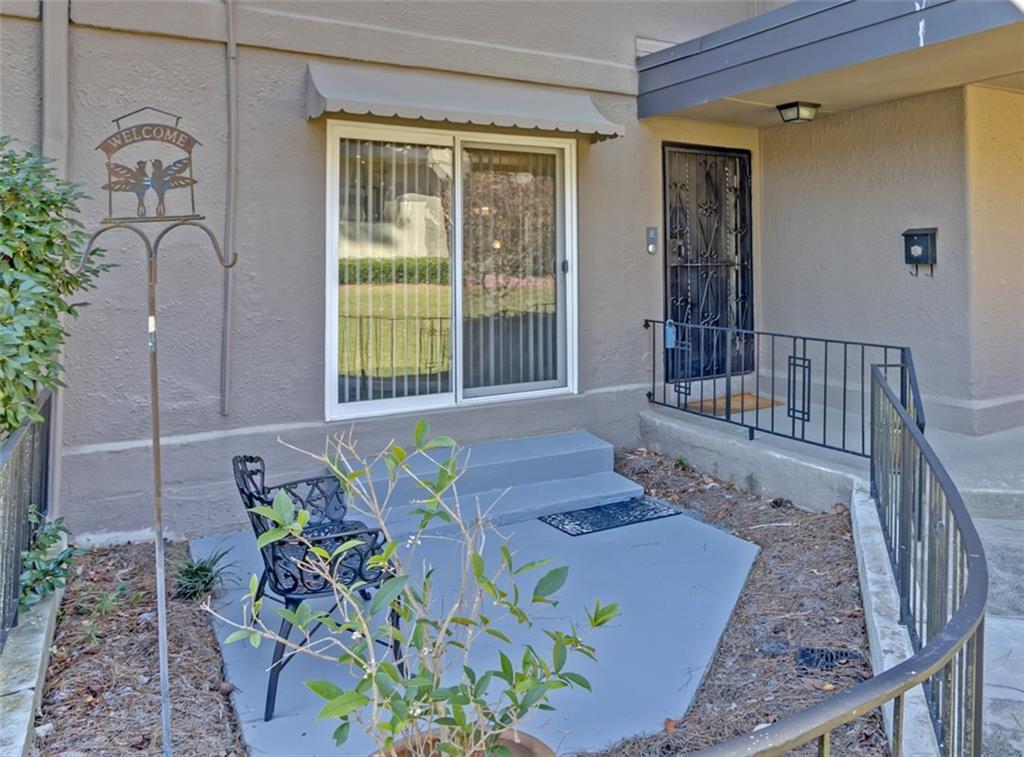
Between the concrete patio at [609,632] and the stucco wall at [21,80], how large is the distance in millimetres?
2456

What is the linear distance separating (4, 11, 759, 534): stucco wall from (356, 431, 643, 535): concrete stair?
0.41 meters

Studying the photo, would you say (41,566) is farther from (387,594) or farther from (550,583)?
(550,583)

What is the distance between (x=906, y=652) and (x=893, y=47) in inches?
132

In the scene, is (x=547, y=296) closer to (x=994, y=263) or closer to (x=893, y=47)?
(x=893, y=47)

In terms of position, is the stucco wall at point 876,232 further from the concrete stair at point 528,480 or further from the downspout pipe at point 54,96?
the downspout pipe at point 54,96

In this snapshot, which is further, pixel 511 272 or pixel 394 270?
pixel 511 272

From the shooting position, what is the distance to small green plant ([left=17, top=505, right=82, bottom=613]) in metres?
2.98

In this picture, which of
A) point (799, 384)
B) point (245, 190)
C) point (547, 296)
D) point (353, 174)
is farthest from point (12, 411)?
point (799, 384)

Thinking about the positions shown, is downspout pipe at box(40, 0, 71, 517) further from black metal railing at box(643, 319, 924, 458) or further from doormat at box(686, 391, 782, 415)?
doormat at box(686, 391, 782, 415)

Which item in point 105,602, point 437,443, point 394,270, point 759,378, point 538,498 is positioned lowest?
point 105,602

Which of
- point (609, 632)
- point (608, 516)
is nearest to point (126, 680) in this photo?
point (609, 632)

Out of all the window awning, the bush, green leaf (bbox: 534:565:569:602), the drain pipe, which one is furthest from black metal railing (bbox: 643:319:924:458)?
the bush

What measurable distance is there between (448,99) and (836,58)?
2431 millimetres

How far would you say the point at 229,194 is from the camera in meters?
4.46
